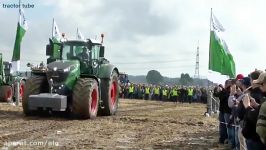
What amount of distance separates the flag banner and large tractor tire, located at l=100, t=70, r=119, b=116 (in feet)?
11.6

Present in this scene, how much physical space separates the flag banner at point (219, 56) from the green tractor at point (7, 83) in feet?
34.7

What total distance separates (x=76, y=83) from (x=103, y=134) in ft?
13.1

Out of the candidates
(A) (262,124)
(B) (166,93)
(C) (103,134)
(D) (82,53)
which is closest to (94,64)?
(D) (82,53)

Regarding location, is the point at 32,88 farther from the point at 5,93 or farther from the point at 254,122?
the point at 254,122

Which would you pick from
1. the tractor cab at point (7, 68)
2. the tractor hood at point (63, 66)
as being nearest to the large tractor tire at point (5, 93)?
the tractor cab at point (7, 68)

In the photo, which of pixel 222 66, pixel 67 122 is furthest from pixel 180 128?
pixel 67 122

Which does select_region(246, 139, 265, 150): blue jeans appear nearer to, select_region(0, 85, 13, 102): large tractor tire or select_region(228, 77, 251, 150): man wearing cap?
select_region(228, 77, 251, 150): man wearing cap

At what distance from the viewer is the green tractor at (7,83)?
81.8 ft

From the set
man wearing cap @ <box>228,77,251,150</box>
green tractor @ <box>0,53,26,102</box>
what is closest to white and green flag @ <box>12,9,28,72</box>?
green tractor @ <box>0,53,26,102</box>

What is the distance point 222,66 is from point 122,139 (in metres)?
4.84

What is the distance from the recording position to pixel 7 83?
2606 cm

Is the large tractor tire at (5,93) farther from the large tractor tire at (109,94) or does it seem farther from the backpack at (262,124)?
the backpack at (262,124)

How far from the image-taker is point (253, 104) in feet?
20.5

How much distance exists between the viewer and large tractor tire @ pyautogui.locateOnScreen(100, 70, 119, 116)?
17.1 meters
